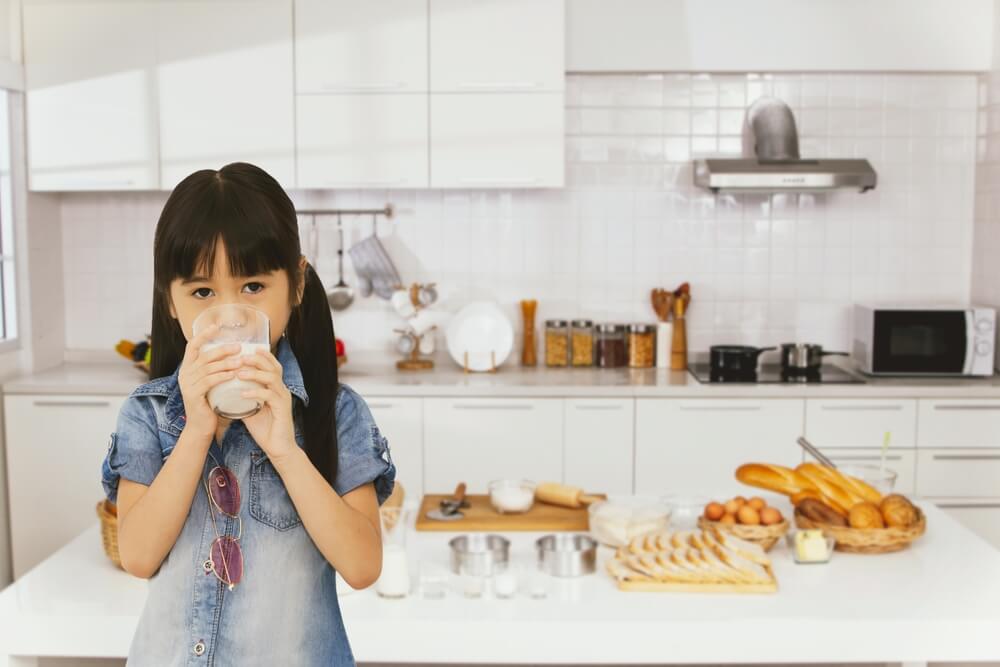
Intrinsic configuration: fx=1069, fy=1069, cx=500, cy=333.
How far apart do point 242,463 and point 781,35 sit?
137 inches

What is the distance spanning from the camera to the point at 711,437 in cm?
386

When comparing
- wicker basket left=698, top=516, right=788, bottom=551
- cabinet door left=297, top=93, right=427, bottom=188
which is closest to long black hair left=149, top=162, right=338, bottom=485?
wicker basket left=698, top=516, right=788, bottom=551

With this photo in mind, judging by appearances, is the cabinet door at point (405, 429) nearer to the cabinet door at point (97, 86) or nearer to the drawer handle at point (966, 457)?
the cabinet door at point (97, 86)

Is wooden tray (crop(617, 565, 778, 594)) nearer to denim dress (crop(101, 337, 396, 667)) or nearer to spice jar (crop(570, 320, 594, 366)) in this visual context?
denim dress (crop(101, 337, 396, 667))

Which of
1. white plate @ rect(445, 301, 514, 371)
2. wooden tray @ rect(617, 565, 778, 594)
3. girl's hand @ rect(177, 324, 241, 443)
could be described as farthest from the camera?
white plate @ rect(445, 301, 514, 371)

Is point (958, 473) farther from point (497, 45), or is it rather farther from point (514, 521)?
point (497, 45)

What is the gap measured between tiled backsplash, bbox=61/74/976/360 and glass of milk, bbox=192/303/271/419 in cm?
331

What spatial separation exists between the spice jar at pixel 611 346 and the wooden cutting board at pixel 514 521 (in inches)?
71.3

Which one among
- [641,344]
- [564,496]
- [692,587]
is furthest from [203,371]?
Result: [641,344]

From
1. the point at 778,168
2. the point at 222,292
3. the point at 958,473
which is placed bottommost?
the point at 958,473

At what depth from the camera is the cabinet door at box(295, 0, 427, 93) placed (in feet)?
13.0

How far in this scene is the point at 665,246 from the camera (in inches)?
173

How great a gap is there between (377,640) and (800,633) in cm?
76

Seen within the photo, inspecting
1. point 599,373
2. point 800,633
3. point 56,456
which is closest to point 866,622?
point 800,633
